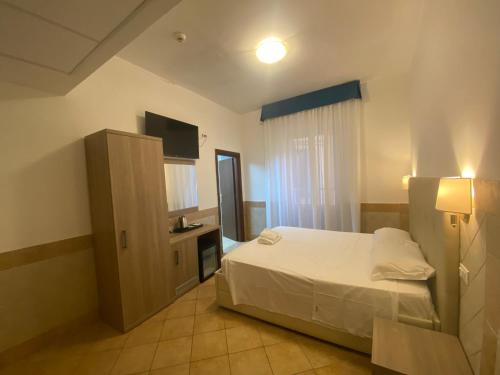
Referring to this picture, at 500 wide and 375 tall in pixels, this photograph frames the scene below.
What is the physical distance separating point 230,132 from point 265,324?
11.1 ft

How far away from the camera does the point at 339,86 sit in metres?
3.25

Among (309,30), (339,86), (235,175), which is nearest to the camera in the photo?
(309,30)

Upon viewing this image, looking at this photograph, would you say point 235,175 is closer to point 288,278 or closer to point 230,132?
point 230,132

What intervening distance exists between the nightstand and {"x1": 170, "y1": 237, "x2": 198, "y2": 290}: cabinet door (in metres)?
2.09

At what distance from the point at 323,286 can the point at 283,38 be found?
2422 mm

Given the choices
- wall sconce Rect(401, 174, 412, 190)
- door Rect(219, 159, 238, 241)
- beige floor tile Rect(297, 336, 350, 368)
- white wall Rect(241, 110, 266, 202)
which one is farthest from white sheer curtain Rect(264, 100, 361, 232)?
beige floor tile Rect(297, 336, 350, 368)

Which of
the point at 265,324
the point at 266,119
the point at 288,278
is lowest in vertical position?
the point at 265,324

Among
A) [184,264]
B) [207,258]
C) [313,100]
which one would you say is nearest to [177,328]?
[184,264]

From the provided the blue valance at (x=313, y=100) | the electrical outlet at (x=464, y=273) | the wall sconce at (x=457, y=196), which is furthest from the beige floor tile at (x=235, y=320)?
the blue valance at (x=313, y=100)

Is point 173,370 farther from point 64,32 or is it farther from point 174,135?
point 174,135

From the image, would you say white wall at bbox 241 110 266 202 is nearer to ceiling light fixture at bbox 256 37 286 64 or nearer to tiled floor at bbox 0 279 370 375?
ceiling light fixture at bbox 256 37 286 64

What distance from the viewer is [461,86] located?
1.10 meters

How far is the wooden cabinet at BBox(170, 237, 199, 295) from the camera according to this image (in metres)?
2.43

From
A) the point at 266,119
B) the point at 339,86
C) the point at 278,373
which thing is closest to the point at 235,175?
the point at 266,119
